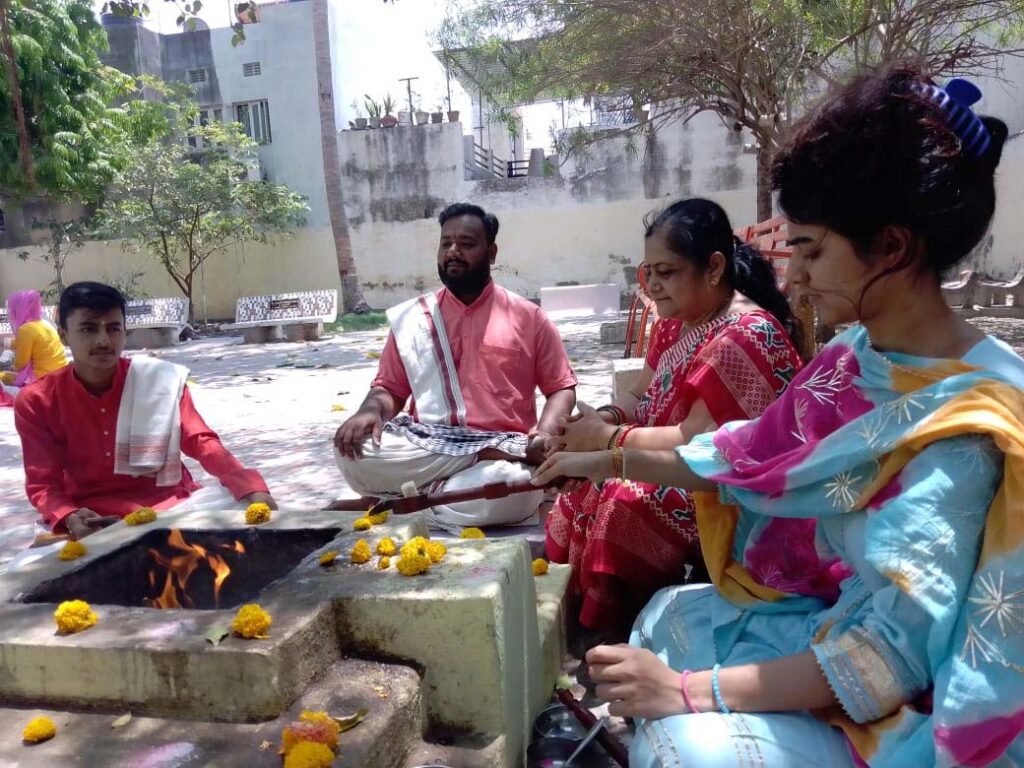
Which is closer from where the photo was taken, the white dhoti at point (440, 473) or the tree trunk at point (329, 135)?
the white dhoti at point (440, 473)

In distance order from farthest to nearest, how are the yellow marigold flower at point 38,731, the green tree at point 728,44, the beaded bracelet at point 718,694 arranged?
the green tree at point 728,44 → the yellow marigold flower at point 38,731 → the beaded bracelet at point 718,694

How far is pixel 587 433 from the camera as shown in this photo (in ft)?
7.70

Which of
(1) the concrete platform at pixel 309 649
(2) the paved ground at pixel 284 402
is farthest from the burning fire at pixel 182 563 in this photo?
(2) the paved ground at pixel 284 402

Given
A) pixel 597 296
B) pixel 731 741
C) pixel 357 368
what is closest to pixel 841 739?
pixel 731 741

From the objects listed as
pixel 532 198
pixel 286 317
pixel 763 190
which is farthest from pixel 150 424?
pixel 532 198

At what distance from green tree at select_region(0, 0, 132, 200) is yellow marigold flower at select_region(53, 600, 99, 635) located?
44.2 ft

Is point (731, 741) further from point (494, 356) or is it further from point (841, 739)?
point (494, 356)

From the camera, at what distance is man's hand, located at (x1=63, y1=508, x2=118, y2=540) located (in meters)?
3.08

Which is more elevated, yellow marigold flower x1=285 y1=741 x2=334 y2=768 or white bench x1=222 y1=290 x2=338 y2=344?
yellow marigold flower x1=285 y1=741 x2=334 y2=768

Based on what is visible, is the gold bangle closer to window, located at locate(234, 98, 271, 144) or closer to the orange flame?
the orange flame

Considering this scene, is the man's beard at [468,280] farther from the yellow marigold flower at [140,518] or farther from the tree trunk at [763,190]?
the tree trunk at [763,190]

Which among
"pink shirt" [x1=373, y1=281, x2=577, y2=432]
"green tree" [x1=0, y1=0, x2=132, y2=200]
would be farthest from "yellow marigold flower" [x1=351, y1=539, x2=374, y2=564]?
"green tree" [x1=0, y1=0, x2=132, y2=200]

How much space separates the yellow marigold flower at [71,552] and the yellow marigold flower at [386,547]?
0.90 metres

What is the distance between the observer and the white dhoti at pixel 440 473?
4012mm
